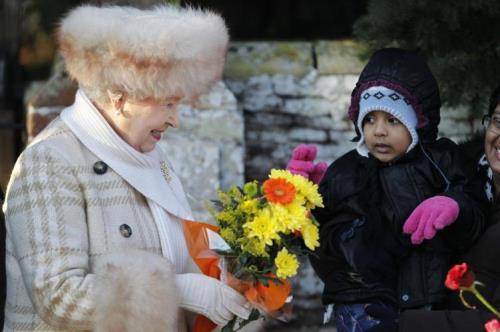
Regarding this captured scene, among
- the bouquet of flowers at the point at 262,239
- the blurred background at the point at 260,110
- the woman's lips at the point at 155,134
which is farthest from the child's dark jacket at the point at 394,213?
the blurred background at the point at 260,110

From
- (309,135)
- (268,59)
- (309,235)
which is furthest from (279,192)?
(268,59)

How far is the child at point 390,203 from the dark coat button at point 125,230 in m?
0.77

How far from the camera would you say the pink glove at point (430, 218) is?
336cm

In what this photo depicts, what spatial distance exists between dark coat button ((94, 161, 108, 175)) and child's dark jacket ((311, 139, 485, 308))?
868mm

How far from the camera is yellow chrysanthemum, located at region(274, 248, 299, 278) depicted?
125 inches

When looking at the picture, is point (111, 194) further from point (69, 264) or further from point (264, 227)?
point (264, 227)

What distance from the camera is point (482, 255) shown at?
11.3ft

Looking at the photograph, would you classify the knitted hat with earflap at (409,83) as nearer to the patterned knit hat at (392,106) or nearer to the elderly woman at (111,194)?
the patterned knit hat at (392,106)

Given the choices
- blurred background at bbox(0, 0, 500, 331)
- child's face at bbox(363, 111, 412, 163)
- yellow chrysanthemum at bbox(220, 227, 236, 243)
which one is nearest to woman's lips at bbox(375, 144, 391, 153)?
child's face at bbox(363, 111, 412, 163)

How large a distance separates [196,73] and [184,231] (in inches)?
21.6

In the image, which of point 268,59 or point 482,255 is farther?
point 268,59

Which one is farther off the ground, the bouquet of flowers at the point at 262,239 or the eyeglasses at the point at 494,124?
the eyeglasses at the point at 494,124

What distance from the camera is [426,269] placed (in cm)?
354

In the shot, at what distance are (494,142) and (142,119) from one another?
1.22 m
